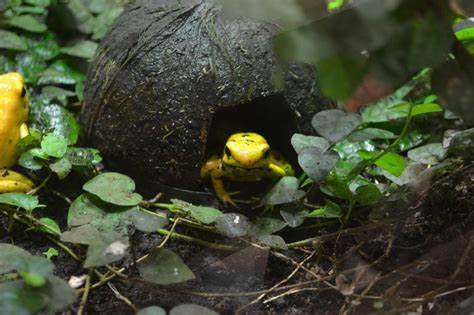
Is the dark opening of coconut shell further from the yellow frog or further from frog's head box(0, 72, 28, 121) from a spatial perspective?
frog's head box(0, 72, 28, 121)

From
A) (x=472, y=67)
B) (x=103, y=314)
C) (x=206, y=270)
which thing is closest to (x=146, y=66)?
(x=206, y=270)

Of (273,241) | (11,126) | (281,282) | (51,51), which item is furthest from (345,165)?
(51,51)

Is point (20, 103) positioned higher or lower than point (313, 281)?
higher

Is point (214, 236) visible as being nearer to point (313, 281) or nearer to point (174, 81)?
point (313, 281)

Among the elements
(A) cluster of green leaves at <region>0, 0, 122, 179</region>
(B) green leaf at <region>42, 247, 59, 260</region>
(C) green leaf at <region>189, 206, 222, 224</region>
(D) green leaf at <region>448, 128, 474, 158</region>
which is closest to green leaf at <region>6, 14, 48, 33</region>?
(A) cluster of green leaves at <region>0, 0, 122, 179</region>

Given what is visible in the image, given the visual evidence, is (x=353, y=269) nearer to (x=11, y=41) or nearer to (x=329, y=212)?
(x=329, y=212)

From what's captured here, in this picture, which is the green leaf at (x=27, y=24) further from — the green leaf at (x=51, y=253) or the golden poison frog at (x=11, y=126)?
the green leaf at (x=51, y=253)

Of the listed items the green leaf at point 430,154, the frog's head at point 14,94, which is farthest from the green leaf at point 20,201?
the green leaf at point 430,154
